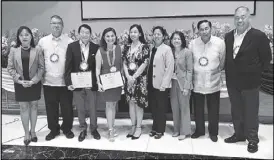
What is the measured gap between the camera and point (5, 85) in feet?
11.5

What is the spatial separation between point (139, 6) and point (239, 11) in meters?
1.60

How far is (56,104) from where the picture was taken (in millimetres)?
2898

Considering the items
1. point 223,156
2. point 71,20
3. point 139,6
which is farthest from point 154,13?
point 223,156

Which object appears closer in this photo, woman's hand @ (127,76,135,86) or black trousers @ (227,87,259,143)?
black trousers @ (227,87,259,143)

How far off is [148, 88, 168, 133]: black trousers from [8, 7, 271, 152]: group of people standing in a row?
0.01 m

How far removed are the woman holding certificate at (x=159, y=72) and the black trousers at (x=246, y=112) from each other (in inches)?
27.1

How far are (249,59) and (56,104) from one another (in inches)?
82.0

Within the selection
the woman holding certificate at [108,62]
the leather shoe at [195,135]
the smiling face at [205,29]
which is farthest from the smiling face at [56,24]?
the leather shoe at [195,135]

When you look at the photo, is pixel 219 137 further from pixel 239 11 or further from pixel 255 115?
pixel 239 11

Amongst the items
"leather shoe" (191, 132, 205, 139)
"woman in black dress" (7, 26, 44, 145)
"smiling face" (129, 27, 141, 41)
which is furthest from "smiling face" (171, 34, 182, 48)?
"woman in black dress" (7, 26, 44, 145)

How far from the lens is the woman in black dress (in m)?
2.55

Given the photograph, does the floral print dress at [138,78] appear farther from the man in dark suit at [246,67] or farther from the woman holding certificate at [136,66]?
the man in dark suit at [246,67]

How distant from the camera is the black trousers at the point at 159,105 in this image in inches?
112

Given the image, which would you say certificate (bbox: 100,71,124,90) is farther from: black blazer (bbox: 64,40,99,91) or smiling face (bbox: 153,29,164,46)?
smiling face (bbox: 153,29,164,46)
